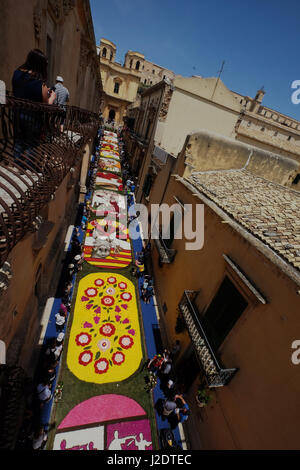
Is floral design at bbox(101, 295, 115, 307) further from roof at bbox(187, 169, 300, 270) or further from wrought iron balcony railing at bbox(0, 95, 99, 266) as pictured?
wrought iron balcony railing at bbox(0, 95, 99, 266)

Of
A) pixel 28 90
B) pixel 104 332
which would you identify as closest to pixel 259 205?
pixel 28 90

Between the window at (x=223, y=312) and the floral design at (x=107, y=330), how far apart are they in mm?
4710

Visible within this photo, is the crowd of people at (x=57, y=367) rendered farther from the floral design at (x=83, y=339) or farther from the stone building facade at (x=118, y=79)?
the stone building facade at (x=118, y=79)

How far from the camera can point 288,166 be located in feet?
41.9

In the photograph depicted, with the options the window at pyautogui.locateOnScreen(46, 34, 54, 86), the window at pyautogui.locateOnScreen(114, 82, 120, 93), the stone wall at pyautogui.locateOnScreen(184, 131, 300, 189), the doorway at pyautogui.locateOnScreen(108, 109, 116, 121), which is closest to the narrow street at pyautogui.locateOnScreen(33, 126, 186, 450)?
the stone wall at pyautogui.locateOnScreen(184, 131, 300, 189)

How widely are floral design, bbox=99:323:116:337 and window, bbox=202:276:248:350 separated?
4.71 m

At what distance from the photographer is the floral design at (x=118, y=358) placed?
890 centimetres

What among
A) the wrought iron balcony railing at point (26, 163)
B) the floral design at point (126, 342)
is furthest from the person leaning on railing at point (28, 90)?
the floral design at point (126, 342)

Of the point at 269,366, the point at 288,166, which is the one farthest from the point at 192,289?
the point at 288,166

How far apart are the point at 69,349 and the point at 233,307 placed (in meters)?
6.75

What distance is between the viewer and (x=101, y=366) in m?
8.64

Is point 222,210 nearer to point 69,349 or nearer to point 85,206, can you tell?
point 69,349

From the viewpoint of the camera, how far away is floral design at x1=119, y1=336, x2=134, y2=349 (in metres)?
9.58

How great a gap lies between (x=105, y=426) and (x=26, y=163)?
27.8ft
